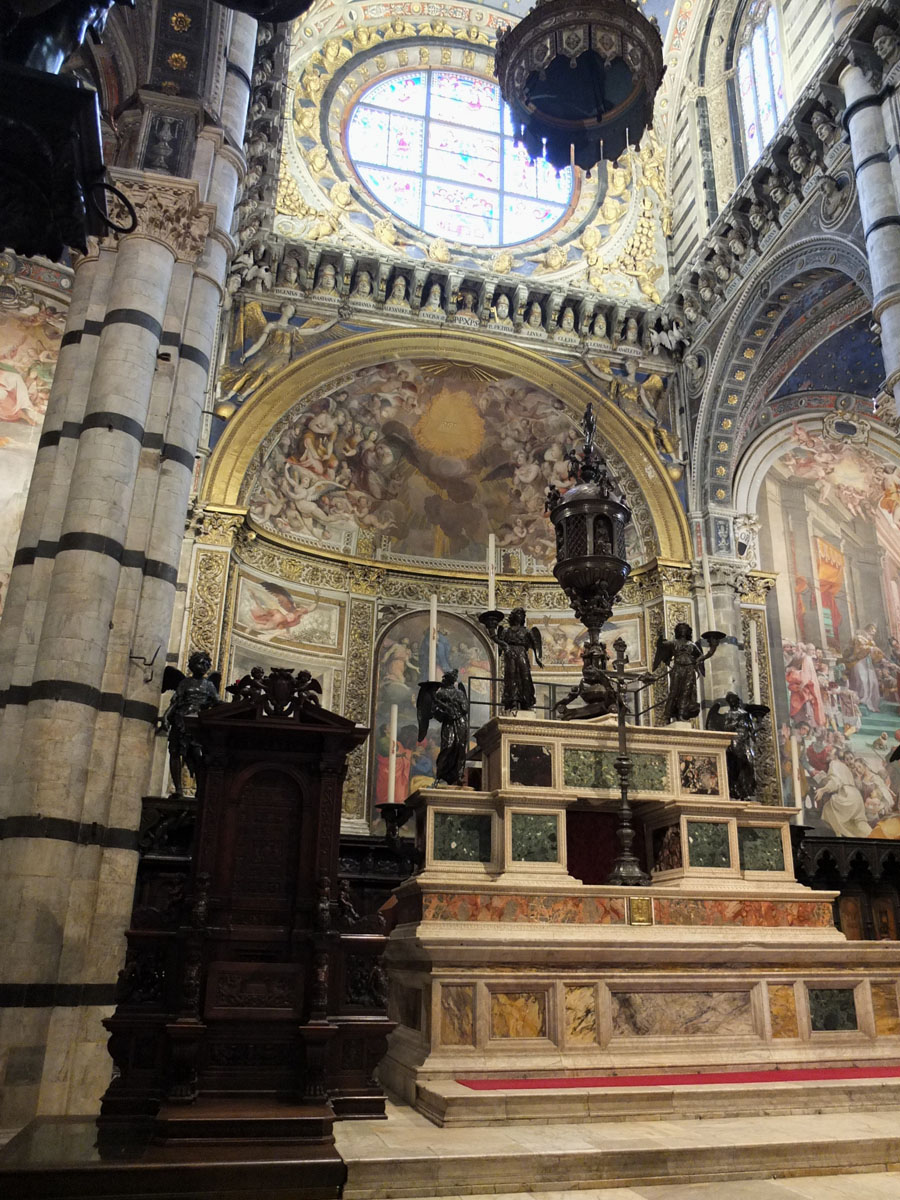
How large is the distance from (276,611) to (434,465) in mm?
4032

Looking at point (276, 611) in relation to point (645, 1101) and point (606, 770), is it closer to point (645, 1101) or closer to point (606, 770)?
point (606, 770)

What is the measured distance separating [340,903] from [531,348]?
12857 millimetres

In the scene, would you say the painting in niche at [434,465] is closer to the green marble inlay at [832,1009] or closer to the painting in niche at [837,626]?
the painting in niche at [837,626]

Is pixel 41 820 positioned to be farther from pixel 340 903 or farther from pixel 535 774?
pixel 535 774

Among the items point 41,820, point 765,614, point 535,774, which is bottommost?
point 41,820

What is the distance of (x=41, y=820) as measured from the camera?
279 inches

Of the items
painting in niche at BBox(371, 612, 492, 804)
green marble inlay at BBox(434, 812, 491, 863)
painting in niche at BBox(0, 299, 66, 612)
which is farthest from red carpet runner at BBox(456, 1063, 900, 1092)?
painting in niche at BBox(0, 299, 66, 612)

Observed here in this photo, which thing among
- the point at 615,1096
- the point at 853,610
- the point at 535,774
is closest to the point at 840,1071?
the point at 615,1096

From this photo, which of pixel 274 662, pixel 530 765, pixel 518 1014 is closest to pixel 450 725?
pixel 530 765

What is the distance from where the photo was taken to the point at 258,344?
616 inches

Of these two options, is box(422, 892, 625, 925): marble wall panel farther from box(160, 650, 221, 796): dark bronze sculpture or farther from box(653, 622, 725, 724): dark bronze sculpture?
box(160, 650, 221, 796): dark bronze sculpture

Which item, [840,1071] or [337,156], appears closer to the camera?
[840,1071]

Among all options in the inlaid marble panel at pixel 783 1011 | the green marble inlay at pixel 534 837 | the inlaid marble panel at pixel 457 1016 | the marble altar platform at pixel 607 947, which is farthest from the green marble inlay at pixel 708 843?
Result: the inlaid marble panel at pixel 457 1016

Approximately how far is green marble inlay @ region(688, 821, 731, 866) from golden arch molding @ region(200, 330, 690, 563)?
9.05m
